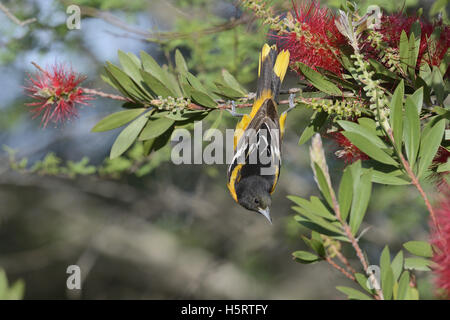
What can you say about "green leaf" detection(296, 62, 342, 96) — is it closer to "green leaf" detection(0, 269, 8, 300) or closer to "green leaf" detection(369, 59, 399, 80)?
"green leaf" detection(369, 59, 399, 80)

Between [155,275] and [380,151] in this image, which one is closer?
[380,151]

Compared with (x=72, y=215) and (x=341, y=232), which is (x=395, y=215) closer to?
(x=341, y=232)

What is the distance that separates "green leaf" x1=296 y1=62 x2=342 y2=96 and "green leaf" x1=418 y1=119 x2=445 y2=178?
32 cm

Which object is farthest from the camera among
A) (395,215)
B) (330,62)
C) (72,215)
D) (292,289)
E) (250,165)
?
(72,215)

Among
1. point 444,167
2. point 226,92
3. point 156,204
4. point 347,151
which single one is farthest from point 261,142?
point 156,204

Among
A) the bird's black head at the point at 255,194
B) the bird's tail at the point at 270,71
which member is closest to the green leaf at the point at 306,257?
the bird's tail at the point at 270,71

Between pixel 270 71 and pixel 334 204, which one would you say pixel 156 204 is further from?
pixel 334 204

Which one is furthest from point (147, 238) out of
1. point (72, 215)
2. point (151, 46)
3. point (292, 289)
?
point (151, 46)

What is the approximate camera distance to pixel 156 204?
4.53 m

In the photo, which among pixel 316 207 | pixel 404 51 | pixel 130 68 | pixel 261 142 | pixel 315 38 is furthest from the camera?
pixel 261 142

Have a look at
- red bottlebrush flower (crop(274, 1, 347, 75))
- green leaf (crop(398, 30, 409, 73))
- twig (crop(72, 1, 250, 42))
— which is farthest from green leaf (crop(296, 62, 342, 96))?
twig (crop(72, 1, 250, 42))

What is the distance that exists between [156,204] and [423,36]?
12.3 ft

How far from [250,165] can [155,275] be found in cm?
455

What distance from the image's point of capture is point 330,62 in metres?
1.15
